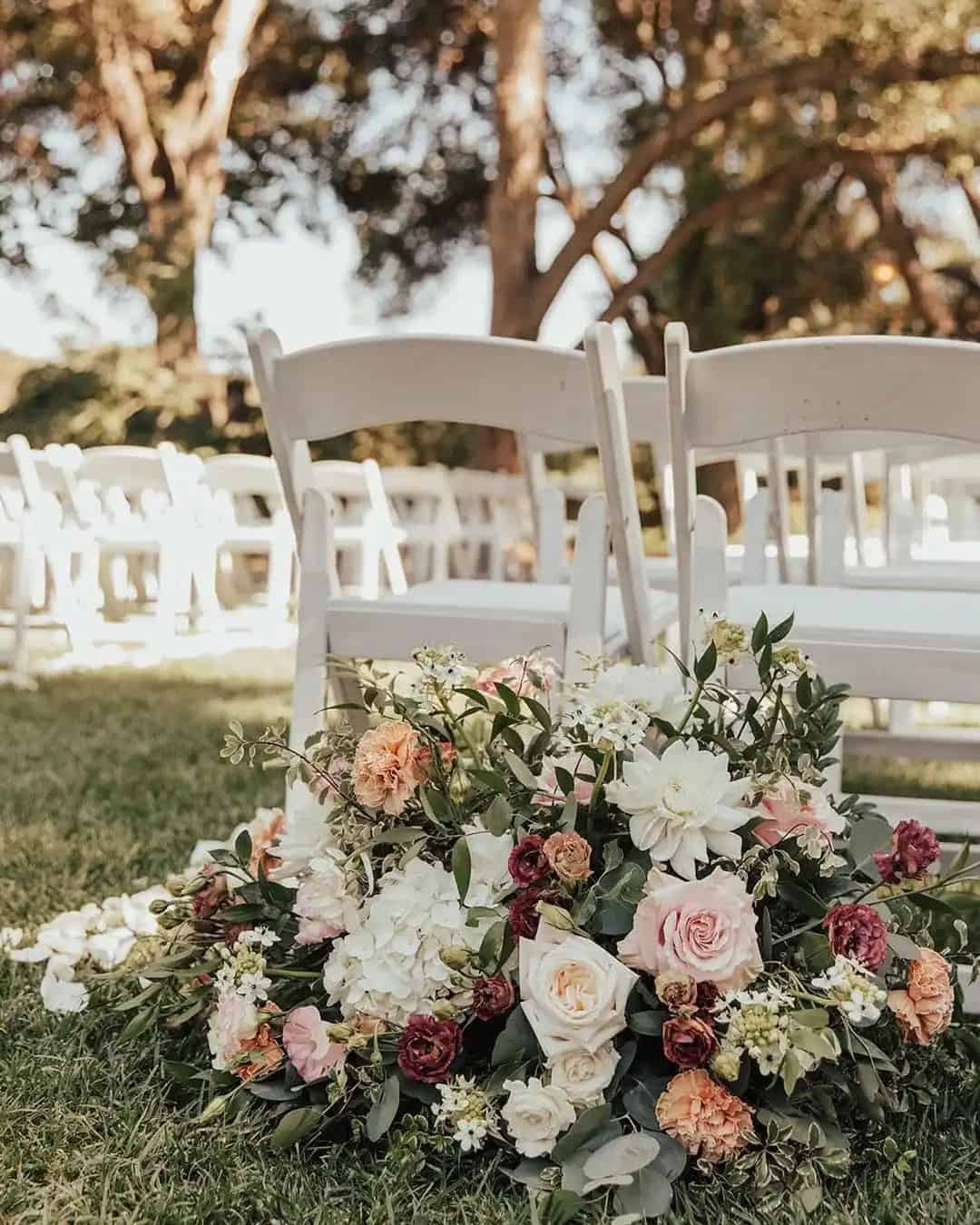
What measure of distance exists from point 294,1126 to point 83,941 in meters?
0.75

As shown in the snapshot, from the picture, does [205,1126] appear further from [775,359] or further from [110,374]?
[110,374]

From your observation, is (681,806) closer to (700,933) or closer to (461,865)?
(700,933)

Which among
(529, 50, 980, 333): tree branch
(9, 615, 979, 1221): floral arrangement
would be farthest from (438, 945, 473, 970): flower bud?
(529, 50, 980, 333): tree branch

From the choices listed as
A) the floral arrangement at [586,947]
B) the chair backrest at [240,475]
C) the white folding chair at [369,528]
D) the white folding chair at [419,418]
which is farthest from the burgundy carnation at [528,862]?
the chair backrest at [240,475]

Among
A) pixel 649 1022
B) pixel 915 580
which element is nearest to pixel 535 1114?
pixel 649 1022

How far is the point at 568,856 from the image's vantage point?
1.45m

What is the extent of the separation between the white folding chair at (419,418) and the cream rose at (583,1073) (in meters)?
0.66

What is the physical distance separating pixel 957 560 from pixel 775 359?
1991 mm

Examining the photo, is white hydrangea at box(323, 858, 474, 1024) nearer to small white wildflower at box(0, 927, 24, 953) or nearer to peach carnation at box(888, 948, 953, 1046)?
peach carnation at box(888, 948, 953, 1046)

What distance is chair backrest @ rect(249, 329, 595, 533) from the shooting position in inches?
76.2

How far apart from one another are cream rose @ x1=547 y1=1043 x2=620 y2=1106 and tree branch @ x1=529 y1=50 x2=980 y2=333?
28.0 ft

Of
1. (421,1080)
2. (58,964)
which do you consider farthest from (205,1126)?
(58,964)

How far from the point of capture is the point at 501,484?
8898mm

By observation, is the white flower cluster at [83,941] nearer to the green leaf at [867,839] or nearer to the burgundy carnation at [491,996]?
the burgundy carnation at [491,996]
